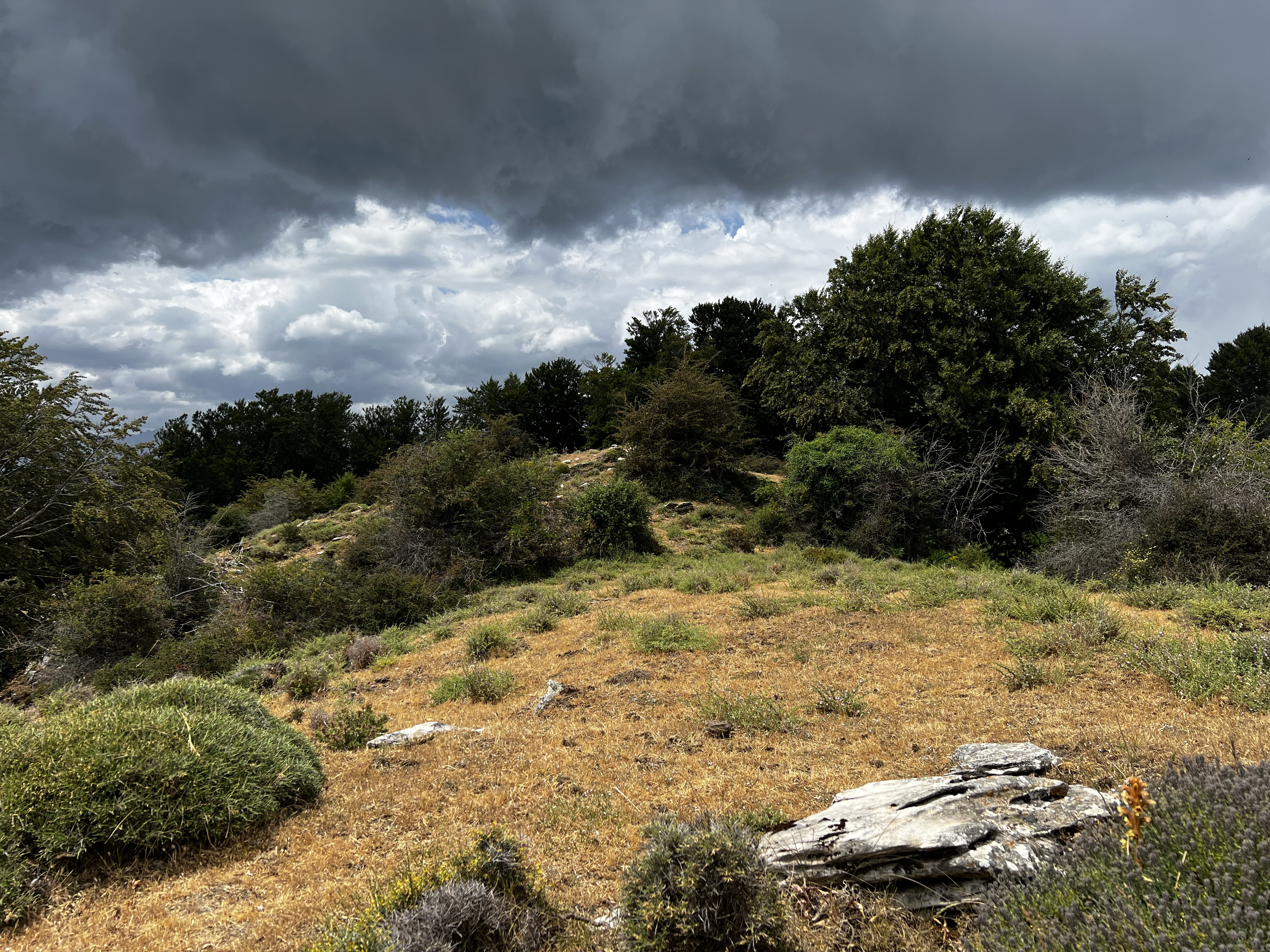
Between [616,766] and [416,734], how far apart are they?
250 cm

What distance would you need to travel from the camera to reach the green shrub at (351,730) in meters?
6.38

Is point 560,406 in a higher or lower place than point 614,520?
higher

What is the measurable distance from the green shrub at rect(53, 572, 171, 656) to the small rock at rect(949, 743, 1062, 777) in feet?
51.9

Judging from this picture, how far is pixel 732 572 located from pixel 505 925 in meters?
11.4

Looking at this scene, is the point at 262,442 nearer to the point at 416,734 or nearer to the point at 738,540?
the point at 738,540

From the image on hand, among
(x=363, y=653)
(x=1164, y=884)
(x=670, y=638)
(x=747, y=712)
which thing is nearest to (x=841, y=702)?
(x=747, y=712)

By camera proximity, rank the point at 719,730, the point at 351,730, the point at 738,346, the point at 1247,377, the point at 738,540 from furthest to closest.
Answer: the point at 1247,377
the point at 738,346
the point at 738,540
the point at 351,730
the point at 719,730

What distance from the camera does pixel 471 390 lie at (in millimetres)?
44094

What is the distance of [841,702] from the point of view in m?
6.06

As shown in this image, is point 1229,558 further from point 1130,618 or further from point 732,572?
point 732,572

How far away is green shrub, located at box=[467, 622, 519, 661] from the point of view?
9.96 m

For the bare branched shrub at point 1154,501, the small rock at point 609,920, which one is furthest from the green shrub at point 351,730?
the bare branched shrub at point 1154,501

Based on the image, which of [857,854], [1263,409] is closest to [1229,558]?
[857,854]

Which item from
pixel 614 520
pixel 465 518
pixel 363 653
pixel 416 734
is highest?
pixel 465 518
